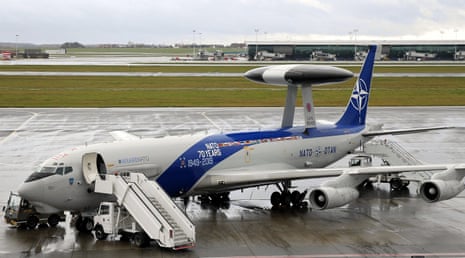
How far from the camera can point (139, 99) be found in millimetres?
90750

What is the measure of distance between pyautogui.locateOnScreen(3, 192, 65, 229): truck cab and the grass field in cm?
5398

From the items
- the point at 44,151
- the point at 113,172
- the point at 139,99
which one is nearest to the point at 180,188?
the point at 113,172

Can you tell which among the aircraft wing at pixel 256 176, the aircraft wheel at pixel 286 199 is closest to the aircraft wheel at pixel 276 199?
the aircraft wheel at pixel 286 199

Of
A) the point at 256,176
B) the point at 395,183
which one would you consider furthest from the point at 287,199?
the point at 395,183

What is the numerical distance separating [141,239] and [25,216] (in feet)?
19.8

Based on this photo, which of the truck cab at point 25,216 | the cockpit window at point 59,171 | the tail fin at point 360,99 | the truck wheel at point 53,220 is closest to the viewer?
the cockpit window at point 59,171

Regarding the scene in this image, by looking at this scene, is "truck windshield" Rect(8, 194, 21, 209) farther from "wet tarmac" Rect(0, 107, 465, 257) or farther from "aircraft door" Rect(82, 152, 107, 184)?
"aircraft door" Rect(82, 152, 107, 184)

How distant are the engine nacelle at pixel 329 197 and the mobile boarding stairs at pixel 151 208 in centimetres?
553

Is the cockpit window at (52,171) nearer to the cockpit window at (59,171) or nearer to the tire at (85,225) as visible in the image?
the cockpit window at (59,171)

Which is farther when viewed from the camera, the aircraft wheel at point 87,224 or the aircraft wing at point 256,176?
the aircraft wing at point 256,176

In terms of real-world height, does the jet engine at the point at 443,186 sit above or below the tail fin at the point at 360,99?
below

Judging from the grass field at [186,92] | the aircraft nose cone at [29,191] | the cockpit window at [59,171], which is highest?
the cockpit window at [59,171]

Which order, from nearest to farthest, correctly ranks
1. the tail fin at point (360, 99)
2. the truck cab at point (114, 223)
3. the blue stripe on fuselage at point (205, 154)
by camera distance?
the truck cab at point (114, 223) < the blue stripe on fuselage at point (205, 154) < the tail fin at point (360, 99)

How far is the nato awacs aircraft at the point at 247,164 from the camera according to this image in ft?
96.4
